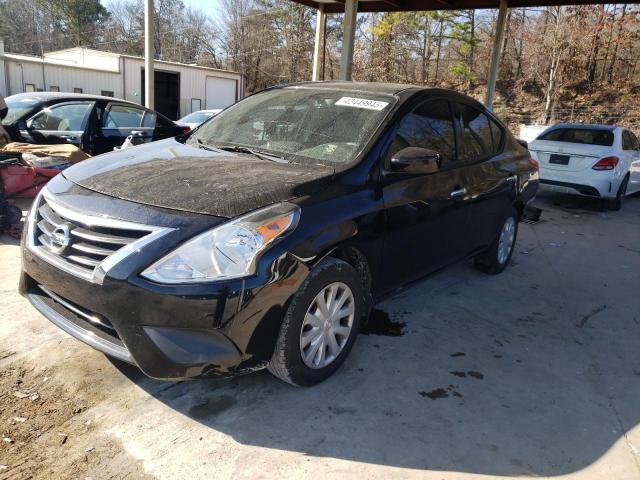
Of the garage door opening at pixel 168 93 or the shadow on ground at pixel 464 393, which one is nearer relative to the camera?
the shadow on ground at pixel 464 393

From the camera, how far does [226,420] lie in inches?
101

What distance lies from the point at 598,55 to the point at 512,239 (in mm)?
26648

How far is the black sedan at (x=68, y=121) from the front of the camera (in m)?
7.25

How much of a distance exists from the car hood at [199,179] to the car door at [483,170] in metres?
1.61

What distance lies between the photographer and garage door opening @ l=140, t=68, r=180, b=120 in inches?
1032

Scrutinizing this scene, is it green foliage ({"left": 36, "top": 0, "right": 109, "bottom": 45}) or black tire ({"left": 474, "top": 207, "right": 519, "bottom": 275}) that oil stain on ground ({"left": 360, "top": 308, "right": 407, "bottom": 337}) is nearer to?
black tire ({"left": 474, "top": 207, "right": 519, "bottom": 275})

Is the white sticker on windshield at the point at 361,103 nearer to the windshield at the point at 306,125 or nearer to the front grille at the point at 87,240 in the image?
the windshield at the point at 306,125

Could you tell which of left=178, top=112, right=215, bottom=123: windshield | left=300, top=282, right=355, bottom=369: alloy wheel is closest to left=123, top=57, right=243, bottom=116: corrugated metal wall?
left=178, top=112, right=215, bottom=123: windshield

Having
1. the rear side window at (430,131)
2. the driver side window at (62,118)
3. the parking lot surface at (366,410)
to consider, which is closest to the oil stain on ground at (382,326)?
the parking lot surface at (366,410)

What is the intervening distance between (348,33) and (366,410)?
10.2 meters

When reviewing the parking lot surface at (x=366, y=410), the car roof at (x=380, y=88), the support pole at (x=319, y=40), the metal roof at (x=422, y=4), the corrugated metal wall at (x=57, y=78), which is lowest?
the parking lot surface at (x=366, y=410)

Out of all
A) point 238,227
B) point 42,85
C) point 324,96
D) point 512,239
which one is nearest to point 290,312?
point 238,227

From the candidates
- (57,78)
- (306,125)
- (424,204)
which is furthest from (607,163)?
(57,78)

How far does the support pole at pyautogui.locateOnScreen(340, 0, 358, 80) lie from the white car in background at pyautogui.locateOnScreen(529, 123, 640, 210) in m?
4.44
